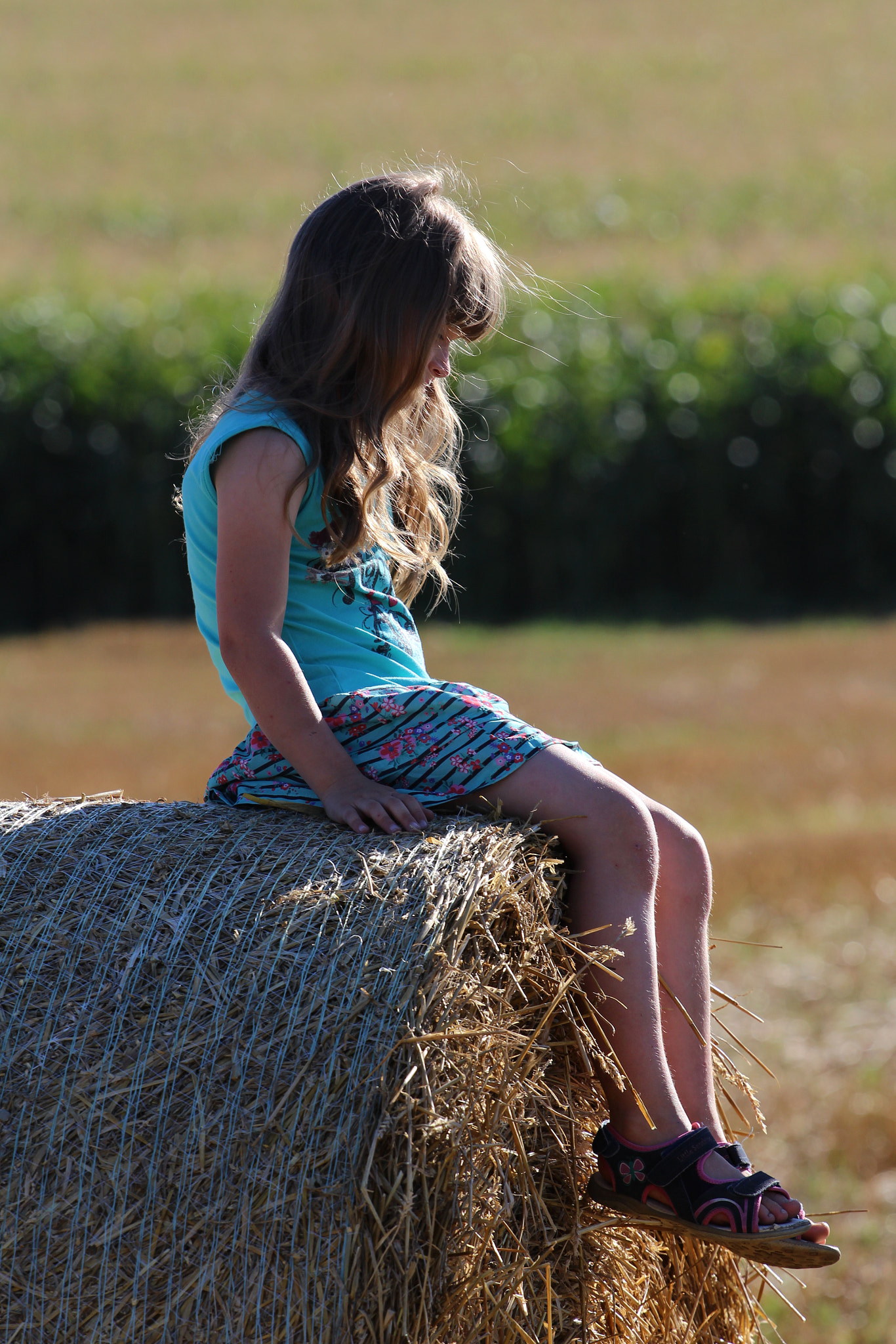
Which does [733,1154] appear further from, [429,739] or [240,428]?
[240,428]

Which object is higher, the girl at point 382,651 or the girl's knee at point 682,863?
the girl at point 382,651

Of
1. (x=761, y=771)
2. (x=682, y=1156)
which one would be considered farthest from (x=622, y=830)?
(x=761, y=771)

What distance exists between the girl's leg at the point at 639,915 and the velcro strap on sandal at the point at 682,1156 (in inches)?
1.7

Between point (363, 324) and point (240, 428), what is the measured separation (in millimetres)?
309

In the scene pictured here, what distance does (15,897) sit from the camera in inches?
105

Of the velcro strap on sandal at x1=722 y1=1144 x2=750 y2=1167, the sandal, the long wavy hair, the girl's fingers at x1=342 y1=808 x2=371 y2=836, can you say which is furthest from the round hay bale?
the long wavy hair

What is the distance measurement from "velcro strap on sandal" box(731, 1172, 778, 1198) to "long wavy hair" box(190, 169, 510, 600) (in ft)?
4.44

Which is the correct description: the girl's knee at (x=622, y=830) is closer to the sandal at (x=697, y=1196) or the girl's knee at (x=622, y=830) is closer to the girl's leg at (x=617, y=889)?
the girl's leg at (x=617, y=889)

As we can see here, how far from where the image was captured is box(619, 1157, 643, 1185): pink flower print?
2545 millimetres

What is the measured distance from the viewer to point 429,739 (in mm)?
2771

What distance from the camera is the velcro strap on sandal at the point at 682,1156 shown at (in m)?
2.50

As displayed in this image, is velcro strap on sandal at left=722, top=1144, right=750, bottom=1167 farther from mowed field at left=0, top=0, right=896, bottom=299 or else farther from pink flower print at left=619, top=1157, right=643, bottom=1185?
mowed field at left=0, top=0, right=896, bottom=299

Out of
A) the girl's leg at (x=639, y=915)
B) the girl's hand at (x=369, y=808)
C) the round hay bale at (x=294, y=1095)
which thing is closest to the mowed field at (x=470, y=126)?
the girl's leg at (x=639, y=915)

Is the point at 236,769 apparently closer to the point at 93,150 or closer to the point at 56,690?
the point at 56,690
